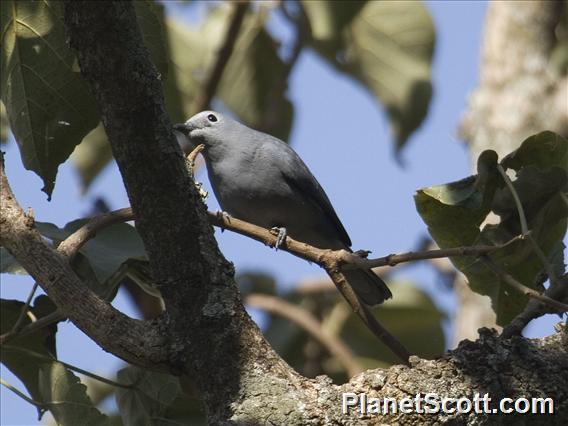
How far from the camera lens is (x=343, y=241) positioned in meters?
5.09

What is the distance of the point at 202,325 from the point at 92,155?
298cm

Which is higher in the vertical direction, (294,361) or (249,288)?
(249,288)

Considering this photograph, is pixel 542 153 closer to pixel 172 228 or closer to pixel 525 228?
pixel 525 228

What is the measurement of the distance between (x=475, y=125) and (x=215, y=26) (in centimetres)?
172

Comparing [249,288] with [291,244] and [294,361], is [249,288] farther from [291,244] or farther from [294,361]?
[291,244]

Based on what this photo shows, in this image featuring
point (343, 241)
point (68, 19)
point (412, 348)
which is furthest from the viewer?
point (412, 348)

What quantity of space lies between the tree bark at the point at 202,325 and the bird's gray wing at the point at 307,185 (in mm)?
2151

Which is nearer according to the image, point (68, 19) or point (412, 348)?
point (68, 19)

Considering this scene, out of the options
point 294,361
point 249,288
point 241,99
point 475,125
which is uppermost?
point 475,125

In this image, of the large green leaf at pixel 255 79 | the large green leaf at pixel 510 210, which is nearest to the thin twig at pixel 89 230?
the large green leaf at pixel 510 210

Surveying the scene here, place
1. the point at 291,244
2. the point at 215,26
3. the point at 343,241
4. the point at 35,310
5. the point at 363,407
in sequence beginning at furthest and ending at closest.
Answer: the point at 215,26 < the point at 343,241 < the point at 35,310 < the point at 291,244 < the point at 363,407

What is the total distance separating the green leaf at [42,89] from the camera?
309cm

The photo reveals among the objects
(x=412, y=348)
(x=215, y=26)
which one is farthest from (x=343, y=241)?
(x=215, y=26)

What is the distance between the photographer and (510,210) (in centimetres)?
326
